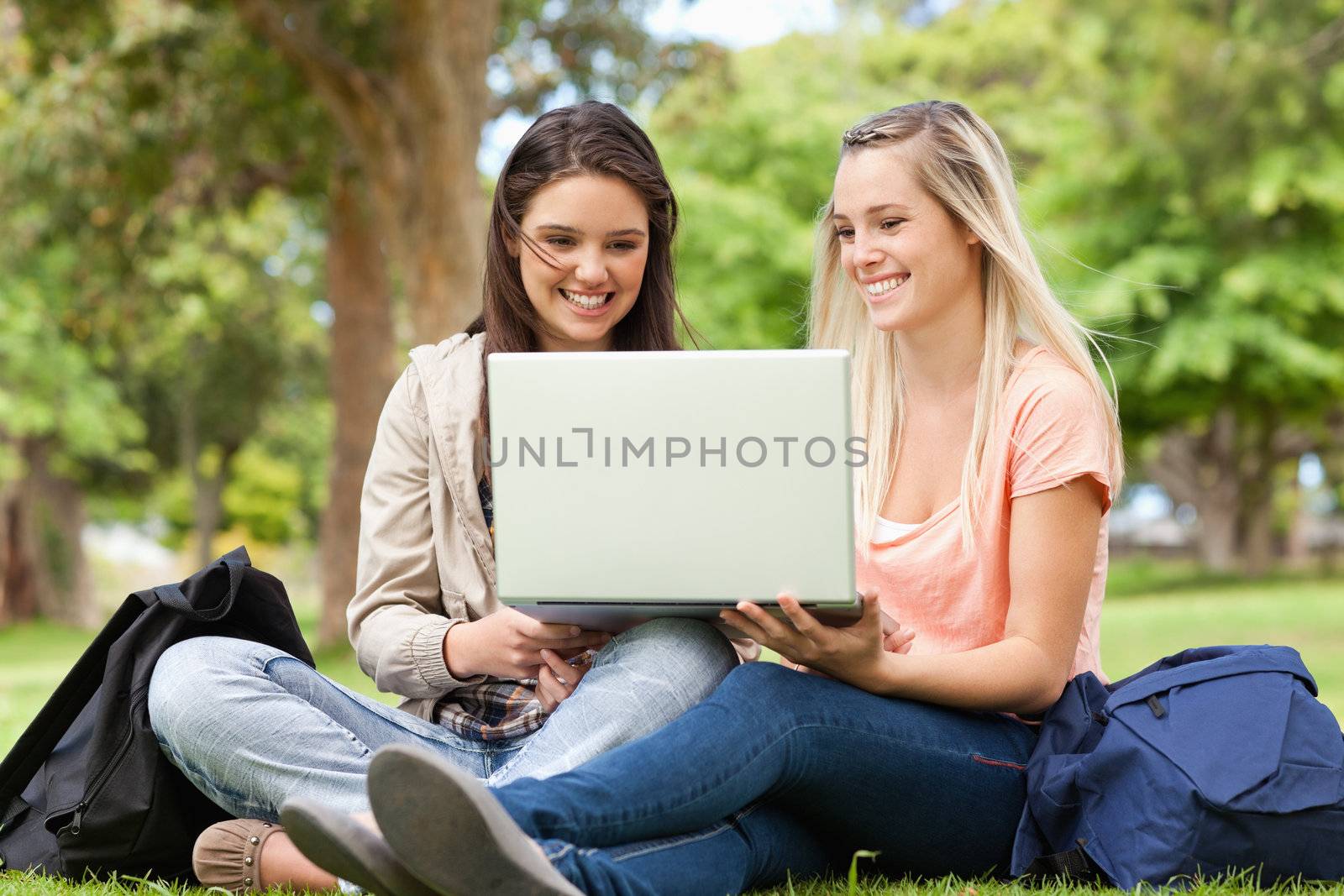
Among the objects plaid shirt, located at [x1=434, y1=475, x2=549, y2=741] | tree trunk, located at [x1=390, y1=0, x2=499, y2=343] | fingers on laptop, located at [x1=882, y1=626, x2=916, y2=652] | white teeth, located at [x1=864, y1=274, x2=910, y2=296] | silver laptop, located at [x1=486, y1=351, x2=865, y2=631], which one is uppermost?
tree trunk, located at [x1=390, y1=0, x2=499, y2=343]

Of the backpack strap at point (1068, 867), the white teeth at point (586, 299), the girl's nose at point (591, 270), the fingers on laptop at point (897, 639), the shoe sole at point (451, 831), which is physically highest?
the girl's nose at point (591, 270)

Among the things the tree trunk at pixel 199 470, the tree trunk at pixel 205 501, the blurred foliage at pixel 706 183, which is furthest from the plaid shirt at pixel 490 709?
the tree trunk at pixel 205 501

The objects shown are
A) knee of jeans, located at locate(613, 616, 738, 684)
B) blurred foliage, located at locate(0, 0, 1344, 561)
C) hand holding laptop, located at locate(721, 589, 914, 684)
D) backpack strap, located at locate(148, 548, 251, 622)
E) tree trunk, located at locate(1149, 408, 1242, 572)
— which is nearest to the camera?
hand holding laptop, located at locate(721, 589, 914, 684)

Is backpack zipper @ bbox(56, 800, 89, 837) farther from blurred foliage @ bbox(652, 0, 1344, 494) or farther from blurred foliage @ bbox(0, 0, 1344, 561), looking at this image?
blurred foliage @ bbox(652, 0, 1344, 494)

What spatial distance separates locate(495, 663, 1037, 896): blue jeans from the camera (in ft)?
6.32

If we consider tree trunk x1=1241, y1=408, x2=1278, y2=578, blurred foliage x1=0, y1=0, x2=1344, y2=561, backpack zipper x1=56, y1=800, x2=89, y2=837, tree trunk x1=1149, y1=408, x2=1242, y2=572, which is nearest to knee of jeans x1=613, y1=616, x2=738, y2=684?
backpack zipper x1=56, y1=800, x2=89, y2=837

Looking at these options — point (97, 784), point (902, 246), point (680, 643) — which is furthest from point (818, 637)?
point (97, 784)

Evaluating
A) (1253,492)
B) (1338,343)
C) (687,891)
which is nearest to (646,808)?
(687,891)

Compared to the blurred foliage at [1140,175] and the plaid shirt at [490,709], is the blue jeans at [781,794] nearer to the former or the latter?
the plaid shirt at [490,709]

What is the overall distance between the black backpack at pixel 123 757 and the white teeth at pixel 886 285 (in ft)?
4.05

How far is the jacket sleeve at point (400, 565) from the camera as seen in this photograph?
8.17 feet

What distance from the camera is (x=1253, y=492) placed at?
2062cm

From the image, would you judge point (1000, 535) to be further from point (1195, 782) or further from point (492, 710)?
point (492, 710)

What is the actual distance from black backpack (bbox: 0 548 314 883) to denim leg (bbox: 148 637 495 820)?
2.7 inches
